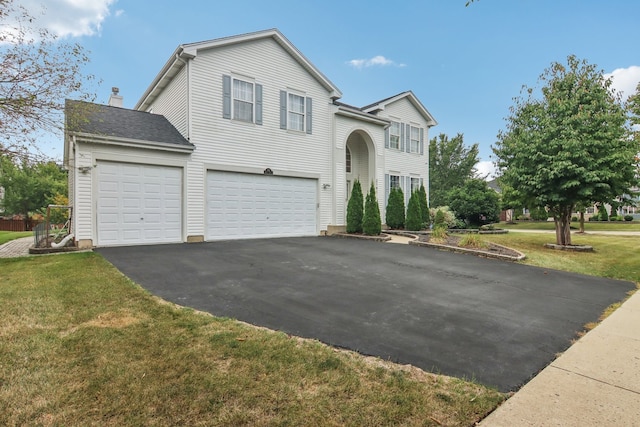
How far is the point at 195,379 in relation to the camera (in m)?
2.58

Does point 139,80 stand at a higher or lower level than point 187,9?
lower

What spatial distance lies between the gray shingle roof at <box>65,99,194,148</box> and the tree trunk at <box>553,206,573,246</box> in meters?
13.0

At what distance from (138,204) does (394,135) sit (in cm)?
1352

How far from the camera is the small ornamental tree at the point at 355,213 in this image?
14.9m

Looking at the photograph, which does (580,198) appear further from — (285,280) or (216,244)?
(216,244)

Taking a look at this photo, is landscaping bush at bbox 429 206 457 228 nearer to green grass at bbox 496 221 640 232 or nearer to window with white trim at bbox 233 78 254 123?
green grass at bbox 496 221 640 232

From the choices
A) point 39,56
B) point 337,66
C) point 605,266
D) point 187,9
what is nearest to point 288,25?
point 187,9

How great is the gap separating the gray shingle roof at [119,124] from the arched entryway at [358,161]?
9.03 m

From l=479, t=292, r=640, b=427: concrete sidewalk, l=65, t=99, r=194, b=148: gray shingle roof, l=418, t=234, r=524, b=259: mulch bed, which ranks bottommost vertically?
l=479, t=292, r=640, b=427: concrete sidewalk

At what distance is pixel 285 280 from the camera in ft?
20.4

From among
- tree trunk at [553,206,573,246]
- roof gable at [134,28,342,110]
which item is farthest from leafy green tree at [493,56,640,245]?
roof gable at [134,28,342,110]

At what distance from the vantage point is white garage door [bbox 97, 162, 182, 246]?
10039 millimetres

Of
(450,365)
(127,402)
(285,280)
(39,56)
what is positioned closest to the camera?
(127,402)

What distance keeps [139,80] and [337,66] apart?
1111 centimetres
